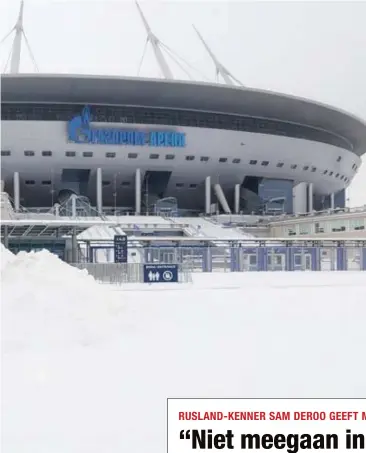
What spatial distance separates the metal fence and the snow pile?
8.91m

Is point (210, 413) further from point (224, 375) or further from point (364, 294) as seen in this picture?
point (364, 294)

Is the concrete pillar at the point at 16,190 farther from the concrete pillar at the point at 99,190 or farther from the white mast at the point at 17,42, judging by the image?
the white mast at the point at 17,42

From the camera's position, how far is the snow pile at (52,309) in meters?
9.79

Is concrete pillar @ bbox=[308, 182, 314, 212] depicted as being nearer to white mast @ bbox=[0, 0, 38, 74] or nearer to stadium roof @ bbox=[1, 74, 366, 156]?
stadium roof @ bbox=[1, 74, 366, 156]

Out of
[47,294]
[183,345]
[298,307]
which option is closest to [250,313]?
Result: [298,307]

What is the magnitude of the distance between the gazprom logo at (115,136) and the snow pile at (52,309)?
1833 inches

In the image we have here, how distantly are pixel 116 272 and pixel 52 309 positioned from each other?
12.4 meters

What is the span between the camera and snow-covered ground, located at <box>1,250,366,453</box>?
5.94m

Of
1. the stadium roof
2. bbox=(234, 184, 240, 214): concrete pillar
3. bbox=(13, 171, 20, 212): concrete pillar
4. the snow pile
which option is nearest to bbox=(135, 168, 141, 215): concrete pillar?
the stadium roof

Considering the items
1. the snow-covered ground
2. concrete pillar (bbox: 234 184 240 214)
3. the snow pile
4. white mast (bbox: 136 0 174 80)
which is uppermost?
white mast (bbox: 136 0 174 80)

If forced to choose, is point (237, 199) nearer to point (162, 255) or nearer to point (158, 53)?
point (158, 53)

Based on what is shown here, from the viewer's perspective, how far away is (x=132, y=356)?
9.00 meters

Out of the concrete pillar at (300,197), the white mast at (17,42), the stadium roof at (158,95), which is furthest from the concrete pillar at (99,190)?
the concrete pillar at (300,197)

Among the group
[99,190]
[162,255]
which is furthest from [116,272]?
[99,190]
